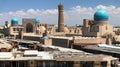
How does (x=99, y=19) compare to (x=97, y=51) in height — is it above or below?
above

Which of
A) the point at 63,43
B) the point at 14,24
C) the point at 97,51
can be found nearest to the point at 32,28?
the point at 14,24

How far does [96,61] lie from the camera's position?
9.01 m

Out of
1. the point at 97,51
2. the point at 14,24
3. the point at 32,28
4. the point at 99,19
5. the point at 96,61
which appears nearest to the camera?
the point at 96,61

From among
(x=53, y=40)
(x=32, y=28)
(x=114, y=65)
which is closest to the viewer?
(x=114, y=65)

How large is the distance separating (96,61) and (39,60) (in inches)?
72.3

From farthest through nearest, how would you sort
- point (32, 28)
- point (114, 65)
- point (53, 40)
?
point (32, 28)
point (53, 40)
point (114, 65)

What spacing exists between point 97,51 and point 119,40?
663 inches

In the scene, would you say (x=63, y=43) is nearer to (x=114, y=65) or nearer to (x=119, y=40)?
(x=119, y=40)

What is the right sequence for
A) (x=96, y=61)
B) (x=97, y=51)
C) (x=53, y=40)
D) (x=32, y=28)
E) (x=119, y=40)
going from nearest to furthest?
(x=96, y=61), (x=97, y=51), (x=53, y=40), (x=119, y=40), (x=32, y=28)

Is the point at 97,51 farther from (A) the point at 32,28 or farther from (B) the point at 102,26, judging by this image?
(A) the point at 32,28

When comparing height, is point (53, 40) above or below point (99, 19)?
below

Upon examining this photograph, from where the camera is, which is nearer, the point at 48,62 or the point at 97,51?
the point at 48,62

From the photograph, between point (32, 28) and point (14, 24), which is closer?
point (32, 28)

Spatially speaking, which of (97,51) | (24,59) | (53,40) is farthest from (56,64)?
(53,40)
